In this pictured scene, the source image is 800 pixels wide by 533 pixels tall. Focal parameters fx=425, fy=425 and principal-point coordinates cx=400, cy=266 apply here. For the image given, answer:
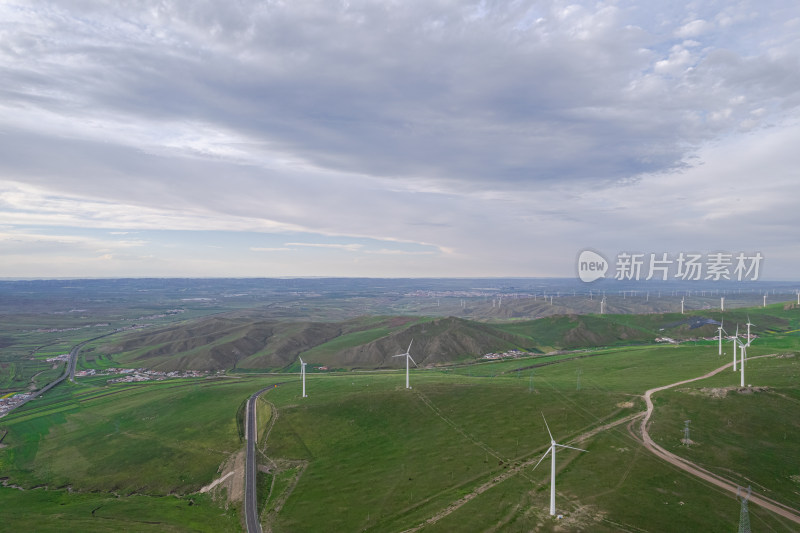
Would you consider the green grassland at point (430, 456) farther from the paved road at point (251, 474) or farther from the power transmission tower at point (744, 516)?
the paved road at point (251, 474)

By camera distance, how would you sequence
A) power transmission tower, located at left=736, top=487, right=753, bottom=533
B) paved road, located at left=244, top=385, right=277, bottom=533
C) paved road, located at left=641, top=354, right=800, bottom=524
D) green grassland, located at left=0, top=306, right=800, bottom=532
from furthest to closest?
paved road, located at left=244, top=385, right=277, bottom=533 → green grassland, located at left=0, top=306, right=800, bottom=532 → paved road, located at left=641, top=354, right=800, bottom=524 → power transmission tower, located at left=736, top=487, right=753, bottom=533

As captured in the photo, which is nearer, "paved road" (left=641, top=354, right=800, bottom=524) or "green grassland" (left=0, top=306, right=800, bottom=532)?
"paved road" (left=641, top=354, right=800, bottom=524)

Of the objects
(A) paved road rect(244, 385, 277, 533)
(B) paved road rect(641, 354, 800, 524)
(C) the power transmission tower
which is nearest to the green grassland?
(B) paved road rect(641, 354, 800, 524)

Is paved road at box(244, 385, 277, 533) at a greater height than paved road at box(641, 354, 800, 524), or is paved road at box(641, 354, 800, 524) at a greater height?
paved road at box(641, 354, 800, 524)

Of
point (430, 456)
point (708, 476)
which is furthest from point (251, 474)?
point (708, 476)

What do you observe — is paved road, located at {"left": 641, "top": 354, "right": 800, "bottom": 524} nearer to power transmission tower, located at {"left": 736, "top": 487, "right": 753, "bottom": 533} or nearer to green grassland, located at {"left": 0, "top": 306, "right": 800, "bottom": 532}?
power transmission tower, located at {"left": 736, "top": 487, "right": 753, "bottom": 533}

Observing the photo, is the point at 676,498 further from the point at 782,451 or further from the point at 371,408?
the point at 371,408

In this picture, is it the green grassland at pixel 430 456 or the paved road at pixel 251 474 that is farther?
the paved road at pixel 251 474

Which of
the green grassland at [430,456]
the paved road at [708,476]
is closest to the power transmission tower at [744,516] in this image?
the paved road at [708,476]

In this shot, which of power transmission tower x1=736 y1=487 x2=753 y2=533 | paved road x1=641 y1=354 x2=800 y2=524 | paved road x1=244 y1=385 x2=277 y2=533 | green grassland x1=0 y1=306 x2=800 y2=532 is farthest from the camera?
paved road x1=244 y1=385 x2=277 y2=533
